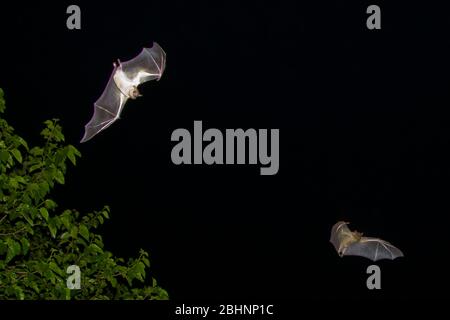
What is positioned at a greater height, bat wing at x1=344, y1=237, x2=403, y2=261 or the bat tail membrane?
the bat tail membrane

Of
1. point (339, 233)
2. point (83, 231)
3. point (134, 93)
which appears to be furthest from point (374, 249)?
point (83, 231)

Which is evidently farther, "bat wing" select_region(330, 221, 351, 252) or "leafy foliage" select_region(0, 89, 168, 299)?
"bat wing" select_region(330, 221, 351, 252)

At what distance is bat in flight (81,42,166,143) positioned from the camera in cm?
513

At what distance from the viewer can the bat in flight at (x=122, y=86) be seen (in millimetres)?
5129

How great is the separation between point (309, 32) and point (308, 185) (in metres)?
0.96

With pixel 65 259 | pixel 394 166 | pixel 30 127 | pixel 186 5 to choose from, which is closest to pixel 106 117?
pixel 30 127

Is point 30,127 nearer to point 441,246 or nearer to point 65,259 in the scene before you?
point 65,259

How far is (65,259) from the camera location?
165 inches

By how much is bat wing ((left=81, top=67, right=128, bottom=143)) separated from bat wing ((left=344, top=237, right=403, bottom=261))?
1.69 m

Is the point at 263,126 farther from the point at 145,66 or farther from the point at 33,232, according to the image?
the point at 33,232

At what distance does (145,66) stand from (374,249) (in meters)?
1.83

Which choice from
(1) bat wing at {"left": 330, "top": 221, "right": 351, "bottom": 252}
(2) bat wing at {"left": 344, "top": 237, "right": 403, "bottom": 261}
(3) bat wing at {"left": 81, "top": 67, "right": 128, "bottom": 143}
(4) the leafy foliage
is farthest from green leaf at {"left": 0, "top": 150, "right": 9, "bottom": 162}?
(2) bat wing at {"left": 344, "top": 237, "right": 403, "bottom": 261}

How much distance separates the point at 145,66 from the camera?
518 centimetres

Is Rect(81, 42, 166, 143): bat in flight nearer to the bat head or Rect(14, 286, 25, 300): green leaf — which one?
the bat head
